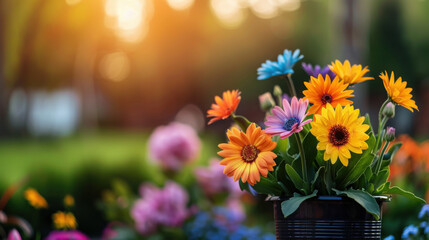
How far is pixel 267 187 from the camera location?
6.78 ft

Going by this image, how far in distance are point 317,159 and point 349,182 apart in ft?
0.42

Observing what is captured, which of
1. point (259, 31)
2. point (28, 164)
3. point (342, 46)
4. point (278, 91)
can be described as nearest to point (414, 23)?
point (259, 31)

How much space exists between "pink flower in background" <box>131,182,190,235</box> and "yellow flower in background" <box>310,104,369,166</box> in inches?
93.7

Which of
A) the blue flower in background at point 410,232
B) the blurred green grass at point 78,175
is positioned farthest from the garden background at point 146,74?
the blue flower in background at point 410,232

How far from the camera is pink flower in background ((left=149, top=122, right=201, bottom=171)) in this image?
4.71 meters

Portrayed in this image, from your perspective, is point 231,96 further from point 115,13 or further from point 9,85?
point 115,13

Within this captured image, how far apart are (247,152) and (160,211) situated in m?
2.33

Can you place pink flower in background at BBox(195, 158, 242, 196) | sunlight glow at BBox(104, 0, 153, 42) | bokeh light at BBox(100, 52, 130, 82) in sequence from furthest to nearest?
bokeh light at BBox(100, 52, 130, 82)
sunlight glow at BBox(104, 0, 153, 42)
pink flower in background at BBox(195, 158, 242, 196)

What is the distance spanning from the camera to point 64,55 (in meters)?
15.1

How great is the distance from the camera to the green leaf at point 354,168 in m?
1.97

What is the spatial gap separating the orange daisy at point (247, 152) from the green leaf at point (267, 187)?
0.11 m

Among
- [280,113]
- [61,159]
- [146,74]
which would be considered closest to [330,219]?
[280,113]

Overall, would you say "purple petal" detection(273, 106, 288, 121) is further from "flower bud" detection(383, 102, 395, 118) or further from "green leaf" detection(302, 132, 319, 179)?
"flower bud" detection(383, 102, 395, 118)

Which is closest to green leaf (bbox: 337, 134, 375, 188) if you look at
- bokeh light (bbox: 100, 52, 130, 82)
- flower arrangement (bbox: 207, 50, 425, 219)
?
flower arrangement (bbox: 207, 50, 425, 219)
